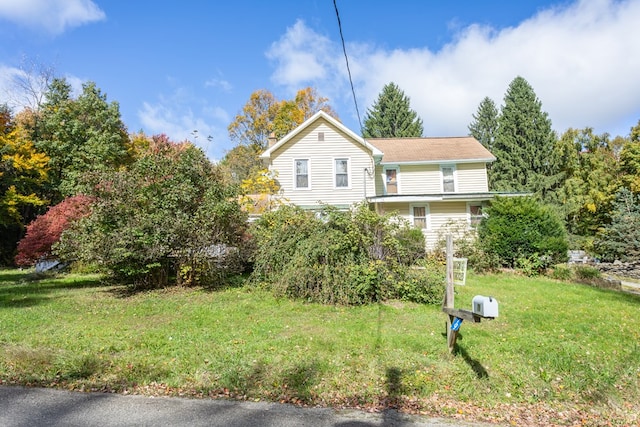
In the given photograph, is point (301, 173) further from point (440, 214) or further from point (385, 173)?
point (440, 214)

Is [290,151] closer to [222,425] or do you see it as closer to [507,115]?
[222,425]

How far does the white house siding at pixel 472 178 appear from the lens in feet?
63.4

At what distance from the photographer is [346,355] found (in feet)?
17.4

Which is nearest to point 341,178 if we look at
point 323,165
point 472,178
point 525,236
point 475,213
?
point 323,165

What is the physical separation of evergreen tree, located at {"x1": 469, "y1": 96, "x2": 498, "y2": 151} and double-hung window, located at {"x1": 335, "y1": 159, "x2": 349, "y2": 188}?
29.6 meters

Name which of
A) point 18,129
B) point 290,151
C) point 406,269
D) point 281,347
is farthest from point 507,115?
point 18,129

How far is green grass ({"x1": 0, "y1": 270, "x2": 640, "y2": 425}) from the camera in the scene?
4293 mm

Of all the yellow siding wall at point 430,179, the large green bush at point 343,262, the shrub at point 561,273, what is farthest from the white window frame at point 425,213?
the large green bush at point 343,262

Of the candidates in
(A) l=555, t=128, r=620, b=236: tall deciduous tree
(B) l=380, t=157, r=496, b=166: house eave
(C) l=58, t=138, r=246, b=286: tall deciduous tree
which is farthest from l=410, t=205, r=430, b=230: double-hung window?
(A) l=555, t=128, r=620, b=236: tall deciduous tree

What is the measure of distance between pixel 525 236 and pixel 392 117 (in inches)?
1134

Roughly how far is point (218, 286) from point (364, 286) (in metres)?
4.79

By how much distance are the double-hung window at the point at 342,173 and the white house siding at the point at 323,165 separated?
191 mm

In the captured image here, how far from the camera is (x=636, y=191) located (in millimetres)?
20797

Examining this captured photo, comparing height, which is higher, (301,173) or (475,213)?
(301,173)
